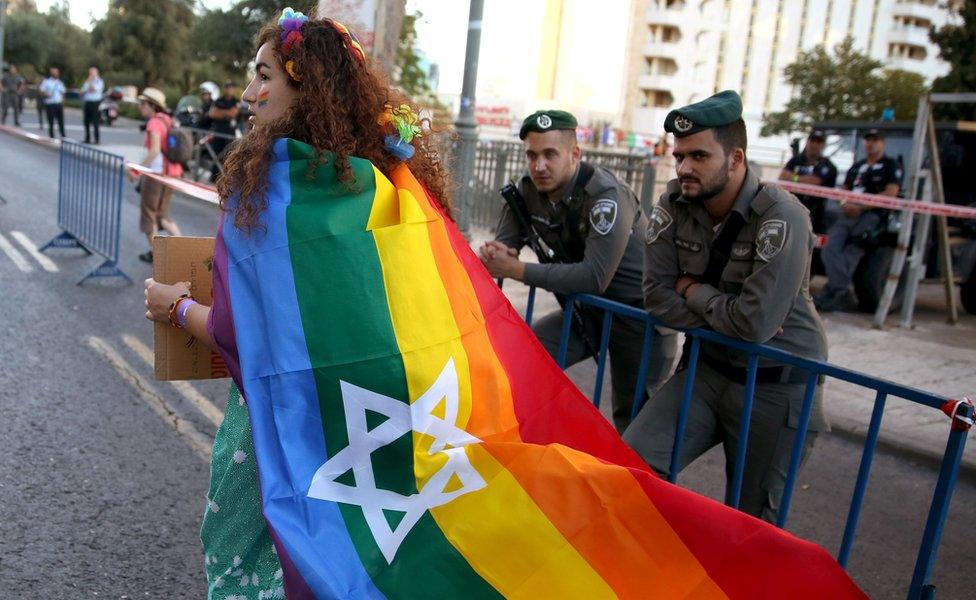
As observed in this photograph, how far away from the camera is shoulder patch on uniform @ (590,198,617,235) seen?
384 centimetres

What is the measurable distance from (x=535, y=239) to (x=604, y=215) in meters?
0.56

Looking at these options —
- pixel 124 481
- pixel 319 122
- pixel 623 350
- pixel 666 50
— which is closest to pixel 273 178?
pixel 319 122

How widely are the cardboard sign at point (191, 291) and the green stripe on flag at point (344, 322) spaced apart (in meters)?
0.52

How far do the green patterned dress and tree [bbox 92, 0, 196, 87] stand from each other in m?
51.1

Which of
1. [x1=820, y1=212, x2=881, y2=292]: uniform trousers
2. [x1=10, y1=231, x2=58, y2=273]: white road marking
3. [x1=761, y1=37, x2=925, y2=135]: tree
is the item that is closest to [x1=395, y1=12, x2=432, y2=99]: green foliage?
[x1=10, y1=231, x2=58, y2=273]: white road marking

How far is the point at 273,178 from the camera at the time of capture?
230cm

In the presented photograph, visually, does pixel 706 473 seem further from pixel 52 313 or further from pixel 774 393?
pixel 52 313

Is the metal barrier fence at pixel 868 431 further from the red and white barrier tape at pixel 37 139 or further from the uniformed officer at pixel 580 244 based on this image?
the red and white barrier tape at pixel 37 139

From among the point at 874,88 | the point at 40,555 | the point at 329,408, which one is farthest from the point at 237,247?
the point at 874,88

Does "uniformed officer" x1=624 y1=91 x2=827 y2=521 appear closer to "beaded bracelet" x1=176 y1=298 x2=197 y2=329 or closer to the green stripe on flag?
the green stripe on flag

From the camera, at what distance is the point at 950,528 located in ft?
15.7

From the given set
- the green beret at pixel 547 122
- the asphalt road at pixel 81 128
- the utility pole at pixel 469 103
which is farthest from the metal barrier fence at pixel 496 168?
the asphalt road at pixel 81 128

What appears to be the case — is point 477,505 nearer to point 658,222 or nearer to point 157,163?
point 658,222

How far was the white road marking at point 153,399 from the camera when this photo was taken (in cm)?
488
